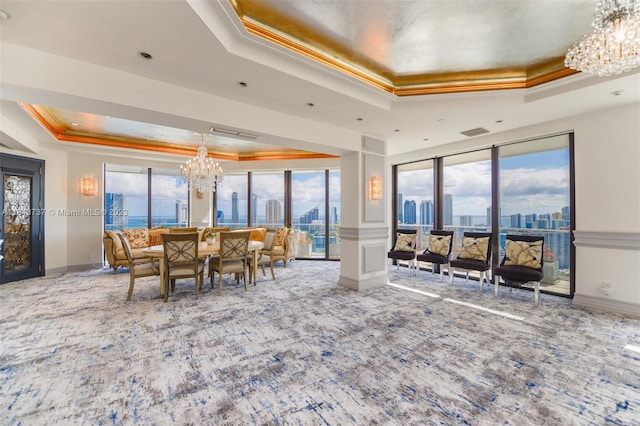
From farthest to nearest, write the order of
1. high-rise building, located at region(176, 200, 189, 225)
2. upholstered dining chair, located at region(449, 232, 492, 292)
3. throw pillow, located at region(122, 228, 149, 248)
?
1. high-rise building, located at region(176, 200, 189, 225)
2. throw pillow, located at region(122, 228, 149, 248)
3. upholstered dining chair, located at region(449, 232, 492, 292)

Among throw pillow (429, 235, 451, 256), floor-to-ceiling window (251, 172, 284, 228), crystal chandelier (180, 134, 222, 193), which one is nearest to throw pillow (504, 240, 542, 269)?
throw pillow (429, 235, 451, 256)

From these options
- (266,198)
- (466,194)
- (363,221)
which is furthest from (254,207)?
(466,194)

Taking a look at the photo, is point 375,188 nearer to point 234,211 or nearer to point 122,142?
point 234,211

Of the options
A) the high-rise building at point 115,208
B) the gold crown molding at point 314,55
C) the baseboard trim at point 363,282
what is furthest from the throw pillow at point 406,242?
the high-rise building at point 115,208

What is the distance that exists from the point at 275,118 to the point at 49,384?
346 cm

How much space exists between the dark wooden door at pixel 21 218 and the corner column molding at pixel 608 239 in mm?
9300

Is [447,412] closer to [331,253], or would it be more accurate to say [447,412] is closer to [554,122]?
[554,122]

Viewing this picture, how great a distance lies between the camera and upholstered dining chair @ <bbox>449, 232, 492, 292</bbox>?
451 cm

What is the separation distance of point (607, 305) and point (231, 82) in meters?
5.45

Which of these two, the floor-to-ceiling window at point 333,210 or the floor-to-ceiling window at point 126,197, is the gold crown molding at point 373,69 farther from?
the floor-to-ceiling window at point 126,197

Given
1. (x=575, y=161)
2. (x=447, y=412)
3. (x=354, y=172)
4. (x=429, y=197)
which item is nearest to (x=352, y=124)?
(x=354, y=172)

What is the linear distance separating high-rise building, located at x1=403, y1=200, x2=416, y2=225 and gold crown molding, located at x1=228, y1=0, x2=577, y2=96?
340 centimetres

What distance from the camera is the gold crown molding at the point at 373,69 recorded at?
242 cm

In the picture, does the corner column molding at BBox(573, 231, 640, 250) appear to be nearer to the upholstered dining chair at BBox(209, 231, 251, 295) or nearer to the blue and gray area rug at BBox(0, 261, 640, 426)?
the blue and gray area rug at BBox(0, 261, 640, 426)
